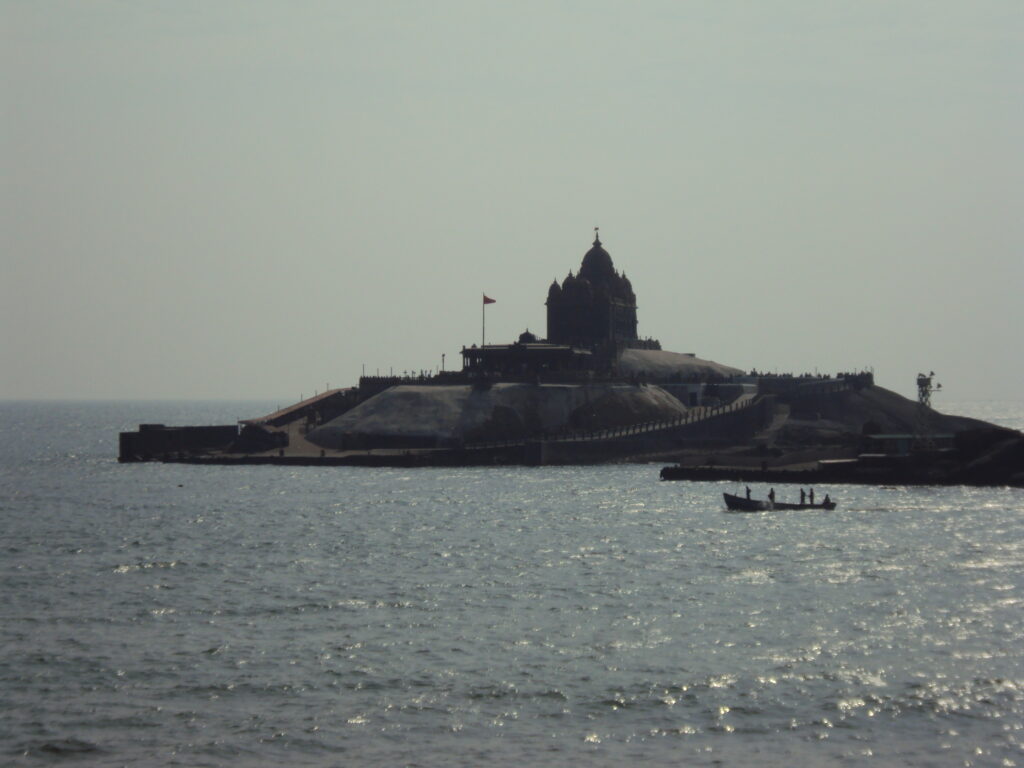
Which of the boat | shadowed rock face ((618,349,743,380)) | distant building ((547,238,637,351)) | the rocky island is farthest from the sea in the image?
distant building ((547,238,637,351))

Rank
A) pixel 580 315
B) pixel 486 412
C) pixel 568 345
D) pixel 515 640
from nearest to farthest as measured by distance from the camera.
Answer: pixel 515 640, pixel 486 412, pixel 568 345, pixel 580 315

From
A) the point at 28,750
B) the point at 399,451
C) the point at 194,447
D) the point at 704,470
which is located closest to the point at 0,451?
the point at 194,447

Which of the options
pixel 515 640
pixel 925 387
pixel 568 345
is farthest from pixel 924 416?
pixel 515 640

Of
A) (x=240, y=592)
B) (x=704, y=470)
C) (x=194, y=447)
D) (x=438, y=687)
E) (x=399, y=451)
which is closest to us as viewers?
(x=438, y=687)

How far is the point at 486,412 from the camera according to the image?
498 feet

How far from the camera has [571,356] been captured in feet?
552

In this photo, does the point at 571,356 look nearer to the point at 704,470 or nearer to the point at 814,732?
the point at 704,470

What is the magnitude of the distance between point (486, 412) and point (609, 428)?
12.6 m

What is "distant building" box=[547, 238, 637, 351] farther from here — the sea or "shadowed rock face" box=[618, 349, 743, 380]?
the sea

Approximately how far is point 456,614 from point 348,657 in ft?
27.9

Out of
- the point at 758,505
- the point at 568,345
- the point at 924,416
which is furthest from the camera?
the point at 568,345

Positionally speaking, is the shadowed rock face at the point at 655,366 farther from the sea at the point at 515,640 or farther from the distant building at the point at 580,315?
the sea at the point at 515,640

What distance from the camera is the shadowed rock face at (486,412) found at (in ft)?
491

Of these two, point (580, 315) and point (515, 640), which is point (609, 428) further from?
point (515, 640)
